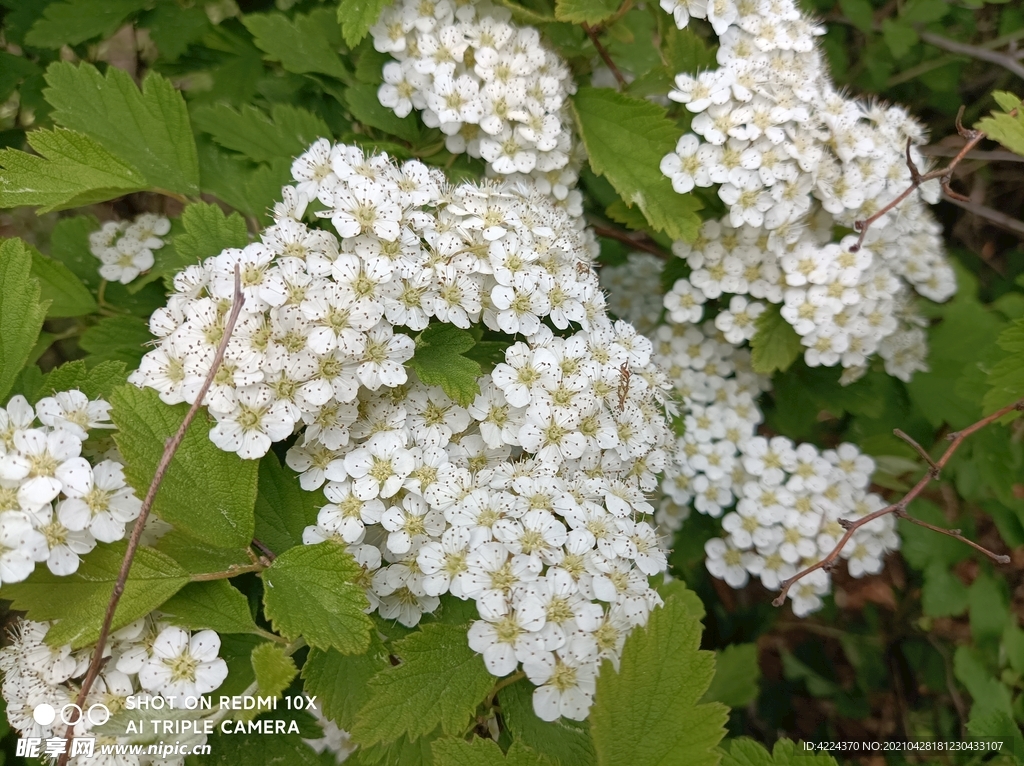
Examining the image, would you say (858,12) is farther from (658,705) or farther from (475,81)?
(658,705)

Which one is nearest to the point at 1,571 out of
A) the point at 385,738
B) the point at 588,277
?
the point at 385,738

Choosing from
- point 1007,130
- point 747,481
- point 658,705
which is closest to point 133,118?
point 658,705

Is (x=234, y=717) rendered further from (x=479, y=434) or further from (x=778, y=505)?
(x=778, y=505)

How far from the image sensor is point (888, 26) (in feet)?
10.2

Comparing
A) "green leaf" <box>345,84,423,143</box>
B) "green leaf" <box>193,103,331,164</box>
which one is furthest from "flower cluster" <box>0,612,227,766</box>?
"green leaf" <box>345,84,423,143</box>

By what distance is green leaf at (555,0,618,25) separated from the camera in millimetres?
1989

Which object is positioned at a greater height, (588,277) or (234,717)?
(588,277)

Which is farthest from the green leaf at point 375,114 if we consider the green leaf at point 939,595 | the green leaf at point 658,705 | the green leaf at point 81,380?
the green leaf at point 939,595

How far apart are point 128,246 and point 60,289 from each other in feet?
0.88

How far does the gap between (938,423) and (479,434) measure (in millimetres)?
1939

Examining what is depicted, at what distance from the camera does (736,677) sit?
2.98 metres

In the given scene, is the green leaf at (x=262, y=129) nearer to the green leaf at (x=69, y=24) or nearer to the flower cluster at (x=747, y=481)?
the green leaf at (x=69, y=24)

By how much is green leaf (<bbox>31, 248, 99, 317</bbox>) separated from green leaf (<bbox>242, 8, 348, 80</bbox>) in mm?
881

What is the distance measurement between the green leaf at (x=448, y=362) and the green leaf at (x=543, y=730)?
608 millimetres
